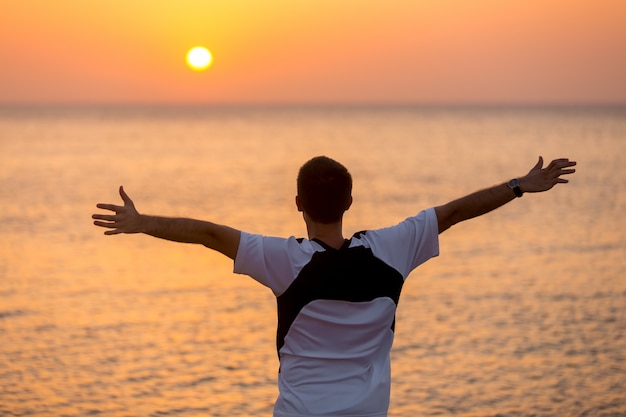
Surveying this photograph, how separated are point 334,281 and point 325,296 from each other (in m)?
0.07

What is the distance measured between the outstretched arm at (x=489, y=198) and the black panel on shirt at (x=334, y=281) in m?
0.47

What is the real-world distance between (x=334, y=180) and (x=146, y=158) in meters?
63.9

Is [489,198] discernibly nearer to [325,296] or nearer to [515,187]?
[515,187]

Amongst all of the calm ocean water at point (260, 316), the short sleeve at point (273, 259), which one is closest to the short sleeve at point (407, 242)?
the short sleeve at point (273, 259)

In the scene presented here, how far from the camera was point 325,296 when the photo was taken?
13.2ft

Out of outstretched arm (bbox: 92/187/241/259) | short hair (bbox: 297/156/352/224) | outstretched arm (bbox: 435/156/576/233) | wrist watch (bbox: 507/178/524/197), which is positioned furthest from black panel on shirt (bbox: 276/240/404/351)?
wrist watch (bbox: 507/178/524/197)

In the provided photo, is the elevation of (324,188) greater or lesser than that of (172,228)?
greater

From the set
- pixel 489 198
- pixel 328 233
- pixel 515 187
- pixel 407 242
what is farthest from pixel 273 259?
pixel 515 187

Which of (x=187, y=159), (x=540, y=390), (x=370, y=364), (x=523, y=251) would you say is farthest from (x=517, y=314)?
(x=187, y=159)

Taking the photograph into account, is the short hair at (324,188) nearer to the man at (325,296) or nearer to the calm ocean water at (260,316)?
the man at (325,296)

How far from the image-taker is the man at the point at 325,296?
4035mm

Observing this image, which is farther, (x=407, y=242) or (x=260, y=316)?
(x=260, y=316)

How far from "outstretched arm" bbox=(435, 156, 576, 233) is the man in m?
0.41

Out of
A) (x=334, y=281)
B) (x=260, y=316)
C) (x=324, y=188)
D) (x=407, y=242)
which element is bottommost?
(x=334, y=281)
